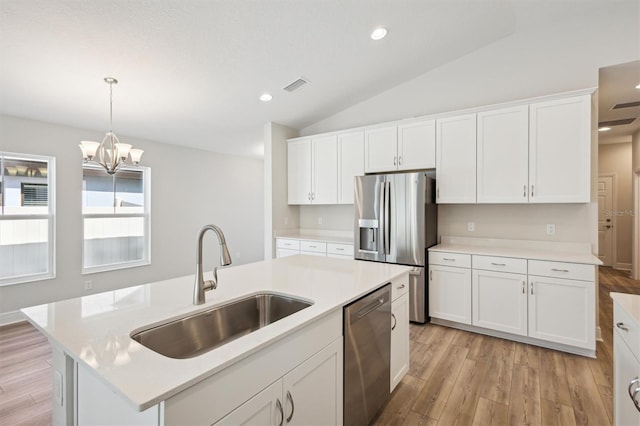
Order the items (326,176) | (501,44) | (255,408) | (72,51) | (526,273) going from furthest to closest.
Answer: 1. (326,176)
2. (501,44)
3. (526,273)
4. (72,51)
5. (255,408)

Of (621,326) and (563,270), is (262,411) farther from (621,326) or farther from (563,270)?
(563,270)

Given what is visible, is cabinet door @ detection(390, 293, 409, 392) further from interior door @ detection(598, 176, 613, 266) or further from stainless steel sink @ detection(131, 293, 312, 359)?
interior door @ detection(598, 176, 613, 266)

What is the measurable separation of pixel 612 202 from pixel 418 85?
4.54m

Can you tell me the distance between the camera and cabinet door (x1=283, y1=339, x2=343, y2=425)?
121 centimetres

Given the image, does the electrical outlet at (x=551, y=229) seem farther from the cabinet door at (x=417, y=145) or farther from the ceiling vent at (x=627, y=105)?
the ceiling vent at (x=627, y=105)

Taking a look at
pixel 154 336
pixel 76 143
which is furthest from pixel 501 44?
pixel 76 143

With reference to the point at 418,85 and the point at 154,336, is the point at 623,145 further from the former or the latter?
the point at 154,336

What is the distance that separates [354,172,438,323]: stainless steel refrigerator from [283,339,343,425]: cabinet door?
85.7 inches

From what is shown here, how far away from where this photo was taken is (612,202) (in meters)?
5.57

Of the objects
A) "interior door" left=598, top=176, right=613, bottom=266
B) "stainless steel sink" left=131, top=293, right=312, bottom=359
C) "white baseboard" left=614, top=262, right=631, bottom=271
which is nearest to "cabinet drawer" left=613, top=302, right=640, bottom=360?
"stainless steel sink" left=131, top=293, right=312, bottom=359

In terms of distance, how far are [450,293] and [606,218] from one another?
4867 millimetres

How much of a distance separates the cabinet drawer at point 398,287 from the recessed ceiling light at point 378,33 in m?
2.43

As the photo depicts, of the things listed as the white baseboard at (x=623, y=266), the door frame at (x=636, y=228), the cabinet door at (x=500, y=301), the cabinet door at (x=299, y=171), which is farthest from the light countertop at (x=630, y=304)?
the white baseboard at (x=623, y=266)

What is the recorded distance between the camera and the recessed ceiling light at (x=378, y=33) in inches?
119
